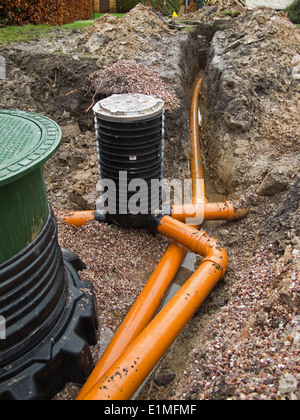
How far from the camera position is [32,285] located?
2035mm

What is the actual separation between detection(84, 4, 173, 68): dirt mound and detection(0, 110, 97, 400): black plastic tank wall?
4.29 meters

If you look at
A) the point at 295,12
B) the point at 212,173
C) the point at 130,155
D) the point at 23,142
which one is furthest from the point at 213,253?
the point at 295,12

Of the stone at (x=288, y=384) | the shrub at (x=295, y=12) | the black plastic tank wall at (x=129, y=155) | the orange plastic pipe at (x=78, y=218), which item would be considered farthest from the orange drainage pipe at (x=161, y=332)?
the shrub at (x=295, y=12)

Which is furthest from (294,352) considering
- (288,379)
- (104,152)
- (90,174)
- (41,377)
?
(90,174)

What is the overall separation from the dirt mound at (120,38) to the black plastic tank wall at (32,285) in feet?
14.1

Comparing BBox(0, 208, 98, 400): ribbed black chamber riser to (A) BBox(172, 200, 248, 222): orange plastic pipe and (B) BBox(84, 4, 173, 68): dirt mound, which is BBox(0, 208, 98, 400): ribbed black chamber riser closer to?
(A) BBox(172, 200, 248, 222): orange plastic pipe

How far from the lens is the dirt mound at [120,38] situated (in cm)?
609

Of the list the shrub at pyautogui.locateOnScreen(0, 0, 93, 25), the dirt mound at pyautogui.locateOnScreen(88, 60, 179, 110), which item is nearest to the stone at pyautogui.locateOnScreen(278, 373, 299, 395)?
the dirt mound at pyautogui.locateOnScreen(88, 60, 179, 110)

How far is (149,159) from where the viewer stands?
3387 millimetres

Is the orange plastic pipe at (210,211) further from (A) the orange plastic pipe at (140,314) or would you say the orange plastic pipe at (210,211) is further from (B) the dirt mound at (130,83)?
(B) the dirt mound at (130,83)

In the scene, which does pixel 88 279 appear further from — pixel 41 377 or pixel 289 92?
pixel 289 92

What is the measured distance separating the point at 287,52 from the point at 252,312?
5.87m

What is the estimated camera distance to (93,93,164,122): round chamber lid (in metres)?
3.07

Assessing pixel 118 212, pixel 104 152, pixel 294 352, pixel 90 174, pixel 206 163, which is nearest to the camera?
pixel 294 352
